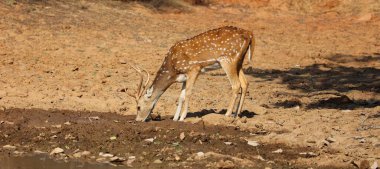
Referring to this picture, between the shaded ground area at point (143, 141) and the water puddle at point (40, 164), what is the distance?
0.21 metres

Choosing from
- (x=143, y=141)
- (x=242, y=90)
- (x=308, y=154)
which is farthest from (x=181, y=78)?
(x=308, y=154)

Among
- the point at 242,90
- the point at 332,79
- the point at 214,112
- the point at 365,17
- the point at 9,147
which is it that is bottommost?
the point at 365,17

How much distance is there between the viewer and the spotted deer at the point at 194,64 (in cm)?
1288

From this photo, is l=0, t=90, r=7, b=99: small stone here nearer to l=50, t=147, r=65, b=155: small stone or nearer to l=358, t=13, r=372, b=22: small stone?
l=50, t=147, r=65, b=155: small stone

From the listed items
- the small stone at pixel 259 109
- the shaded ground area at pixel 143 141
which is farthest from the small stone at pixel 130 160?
the small stone at pixel 259 109

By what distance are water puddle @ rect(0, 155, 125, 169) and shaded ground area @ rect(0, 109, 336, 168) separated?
0.21 meters

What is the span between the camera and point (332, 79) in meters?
18.0

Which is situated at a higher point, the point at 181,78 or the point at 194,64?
the point at 194,64

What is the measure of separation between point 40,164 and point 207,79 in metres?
7.43

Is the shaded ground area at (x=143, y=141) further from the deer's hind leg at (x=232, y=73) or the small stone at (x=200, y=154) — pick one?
the deer's hind leg at (x=232, y=73)

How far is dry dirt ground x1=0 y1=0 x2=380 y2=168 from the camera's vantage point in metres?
11.1

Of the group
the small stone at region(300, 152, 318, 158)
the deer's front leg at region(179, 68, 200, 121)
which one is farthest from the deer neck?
the small stone at region(300, 152, 318, 158)

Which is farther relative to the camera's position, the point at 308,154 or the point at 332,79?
the point at 332,79

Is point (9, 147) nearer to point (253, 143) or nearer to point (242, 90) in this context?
point (253, 143)
